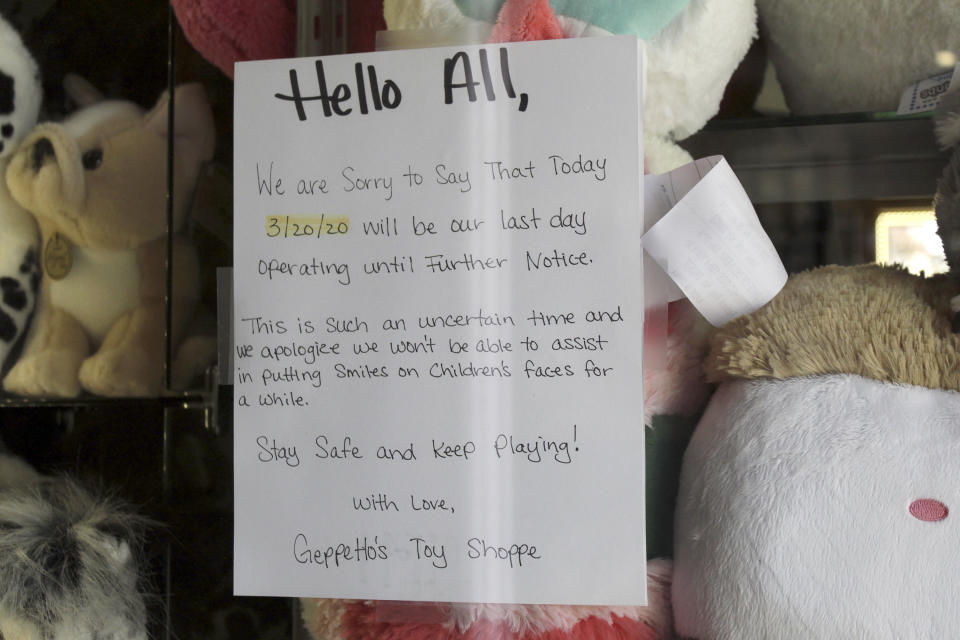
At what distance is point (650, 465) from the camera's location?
582 mm

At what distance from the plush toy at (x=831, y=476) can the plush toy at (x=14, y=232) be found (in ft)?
1.98

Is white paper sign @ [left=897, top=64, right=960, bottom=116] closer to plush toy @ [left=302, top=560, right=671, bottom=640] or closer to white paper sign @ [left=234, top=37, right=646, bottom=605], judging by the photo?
white paper sign @ [left=234, top=37, right=646, bottom=605]

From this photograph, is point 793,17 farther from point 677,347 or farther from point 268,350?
point 268,350

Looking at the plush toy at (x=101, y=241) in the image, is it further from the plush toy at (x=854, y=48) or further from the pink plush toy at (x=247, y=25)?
the plush toy at (x=854, y=48)

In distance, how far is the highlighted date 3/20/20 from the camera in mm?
583

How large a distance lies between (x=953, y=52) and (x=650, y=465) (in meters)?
0.35

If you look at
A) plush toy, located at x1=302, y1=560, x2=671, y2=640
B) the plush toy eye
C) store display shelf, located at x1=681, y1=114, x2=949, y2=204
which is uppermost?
the plush toy eye

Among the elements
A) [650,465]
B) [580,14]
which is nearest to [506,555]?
[650,465]

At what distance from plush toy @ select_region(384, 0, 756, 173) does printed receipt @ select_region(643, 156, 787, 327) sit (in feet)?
→ 0.10

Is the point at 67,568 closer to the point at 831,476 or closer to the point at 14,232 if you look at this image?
the point at 14,232

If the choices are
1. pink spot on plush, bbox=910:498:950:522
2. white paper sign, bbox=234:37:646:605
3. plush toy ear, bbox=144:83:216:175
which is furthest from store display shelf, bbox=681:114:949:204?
plush toy ear, bbox=144:83:216:175

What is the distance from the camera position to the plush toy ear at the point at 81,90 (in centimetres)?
78

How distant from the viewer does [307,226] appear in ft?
1.93

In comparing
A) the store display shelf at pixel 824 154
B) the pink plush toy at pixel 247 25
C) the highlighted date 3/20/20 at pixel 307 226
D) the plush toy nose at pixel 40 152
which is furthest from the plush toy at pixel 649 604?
the plush toy nose at pixel 40 152
